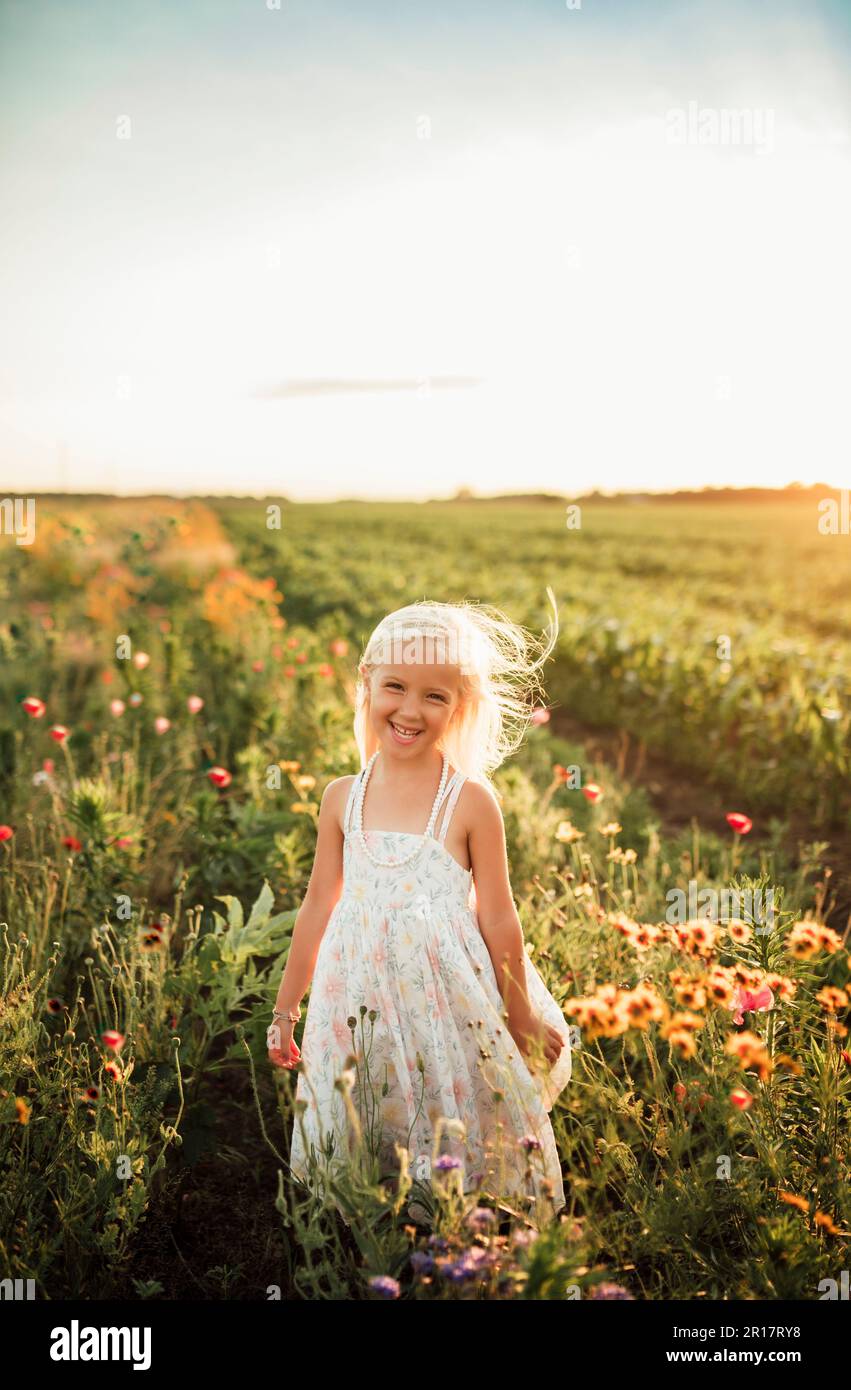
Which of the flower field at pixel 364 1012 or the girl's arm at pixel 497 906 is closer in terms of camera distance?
the flower field at pixel 364 1012

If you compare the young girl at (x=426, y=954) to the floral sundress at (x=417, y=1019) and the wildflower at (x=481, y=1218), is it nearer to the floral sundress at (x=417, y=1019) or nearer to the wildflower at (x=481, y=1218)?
the floral sundress at (x=417, y=1019)

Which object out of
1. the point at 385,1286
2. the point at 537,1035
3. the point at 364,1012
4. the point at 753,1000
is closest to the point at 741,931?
the point at 753,1000

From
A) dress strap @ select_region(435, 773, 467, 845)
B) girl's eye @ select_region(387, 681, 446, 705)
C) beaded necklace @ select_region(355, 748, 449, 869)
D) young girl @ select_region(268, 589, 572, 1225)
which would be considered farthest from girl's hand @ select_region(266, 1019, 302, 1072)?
girl's eye @ select_region(387, 681, 446, 705)

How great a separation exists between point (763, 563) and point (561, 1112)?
25.6 metres

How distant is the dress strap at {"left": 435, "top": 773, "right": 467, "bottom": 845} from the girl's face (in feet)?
0.37

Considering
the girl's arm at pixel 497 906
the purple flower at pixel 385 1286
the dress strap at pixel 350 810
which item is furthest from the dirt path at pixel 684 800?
the purple flower at pixel 385 1286

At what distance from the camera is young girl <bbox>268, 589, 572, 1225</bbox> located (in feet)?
7.29

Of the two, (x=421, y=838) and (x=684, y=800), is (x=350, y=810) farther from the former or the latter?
(x=684, y=800)

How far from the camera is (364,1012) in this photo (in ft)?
6.94

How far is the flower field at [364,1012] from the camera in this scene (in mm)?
2053
